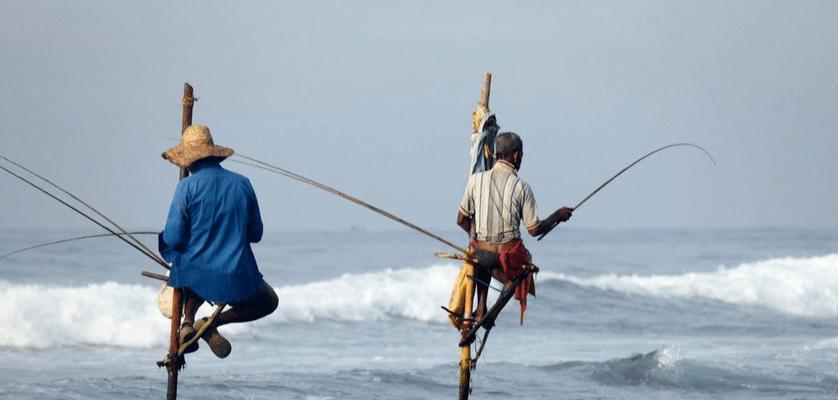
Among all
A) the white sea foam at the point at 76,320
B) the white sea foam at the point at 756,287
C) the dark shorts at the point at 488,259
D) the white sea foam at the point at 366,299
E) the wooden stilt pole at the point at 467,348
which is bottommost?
the wooden stilt pole at the point at 467,348

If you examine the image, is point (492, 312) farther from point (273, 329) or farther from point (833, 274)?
point (833, 274)

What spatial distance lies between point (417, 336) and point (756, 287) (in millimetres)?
11911

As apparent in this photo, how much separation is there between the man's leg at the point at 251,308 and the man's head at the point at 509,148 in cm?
145

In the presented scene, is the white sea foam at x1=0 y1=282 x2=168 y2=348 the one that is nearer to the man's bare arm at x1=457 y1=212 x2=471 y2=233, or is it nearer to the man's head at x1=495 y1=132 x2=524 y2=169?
the man's bare arm at x1=457 y1=212 x2=471 y2=233

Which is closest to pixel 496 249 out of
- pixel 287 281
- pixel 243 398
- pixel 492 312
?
pixel 492 312

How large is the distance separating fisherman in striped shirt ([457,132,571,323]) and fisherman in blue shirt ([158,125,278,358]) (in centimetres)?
121

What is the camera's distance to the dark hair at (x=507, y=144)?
807 cm

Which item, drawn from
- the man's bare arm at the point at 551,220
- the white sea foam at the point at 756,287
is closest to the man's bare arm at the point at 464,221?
the man's bare arm at the point at 551,220

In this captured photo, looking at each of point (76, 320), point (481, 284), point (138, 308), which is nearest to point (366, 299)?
point (138, 308)

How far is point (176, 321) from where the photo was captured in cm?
783

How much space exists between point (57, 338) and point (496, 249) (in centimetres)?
1170

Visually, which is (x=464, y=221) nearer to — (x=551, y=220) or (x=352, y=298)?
(x=551, y=220)

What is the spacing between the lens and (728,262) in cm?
4403

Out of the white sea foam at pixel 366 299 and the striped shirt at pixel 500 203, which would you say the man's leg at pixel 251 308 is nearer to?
the striped shirt at pixel 500 203
